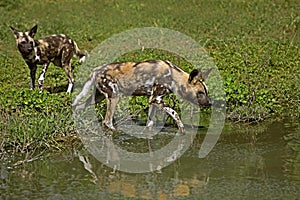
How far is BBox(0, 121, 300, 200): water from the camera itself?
6.52 meters

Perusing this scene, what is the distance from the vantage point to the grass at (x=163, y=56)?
8734 mm

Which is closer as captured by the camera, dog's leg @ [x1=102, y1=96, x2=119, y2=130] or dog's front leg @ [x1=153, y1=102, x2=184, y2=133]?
dog's front leg @ [x1=153, y1=102, x2=184, y2=133]

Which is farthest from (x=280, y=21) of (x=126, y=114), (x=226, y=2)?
(x=126, y=114)

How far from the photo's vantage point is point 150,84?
9305mm

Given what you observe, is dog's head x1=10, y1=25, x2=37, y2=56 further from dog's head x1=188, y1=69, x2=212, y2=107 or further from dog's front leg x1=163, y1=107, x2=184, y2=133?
dog's head x1=188, y1=69, x2=212, y2=107

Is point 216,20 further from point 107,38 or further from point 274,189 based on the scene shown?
point 274,189

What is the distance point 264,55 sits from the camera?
14.0 meters

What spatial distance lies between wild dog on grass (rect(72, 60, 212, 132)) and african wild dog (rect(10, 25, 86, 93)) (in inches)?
97.0

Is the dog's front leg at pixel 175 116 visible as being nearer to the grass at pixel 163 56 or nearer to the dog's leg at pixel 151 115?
the dog's leg at pixel 151 115

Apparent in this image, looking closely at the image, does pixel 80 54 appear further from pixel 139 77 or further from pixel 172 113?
pixel 172 113

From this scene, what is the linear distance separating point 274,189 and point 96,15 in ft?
50.3

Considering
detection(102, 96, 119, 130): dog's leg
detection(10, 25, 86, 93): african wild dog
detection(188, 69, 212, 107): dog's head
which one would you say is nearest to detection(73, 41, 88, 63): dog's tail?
detection(10, 25, 86, 93): african wild dog

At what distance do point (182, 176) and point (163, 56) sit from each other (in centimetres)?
715

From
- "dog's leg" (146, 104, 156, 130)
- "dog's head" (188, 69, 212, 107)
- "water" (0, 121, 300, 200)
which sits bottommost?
"water" (0, 121, 300, 200)
